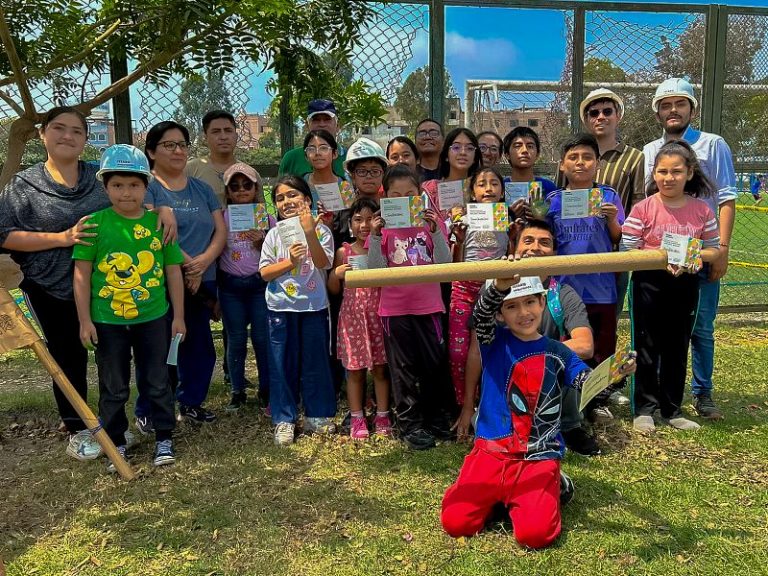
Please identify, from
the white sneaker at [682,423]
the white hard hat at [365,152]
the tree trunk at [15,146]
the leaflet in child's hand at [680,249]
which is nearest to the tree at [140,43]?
the tree trunk at [15,146]

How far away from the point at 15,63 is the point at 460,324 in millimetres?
2921

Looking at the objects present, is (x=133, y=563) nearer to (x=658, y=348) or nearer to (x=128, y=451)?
(x=128, y=451)

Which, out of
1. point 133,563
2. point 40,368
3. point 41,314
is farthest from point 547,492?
point 40,368

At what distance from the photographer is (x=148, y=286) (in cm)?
379

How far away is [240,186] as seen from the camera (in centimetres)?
448

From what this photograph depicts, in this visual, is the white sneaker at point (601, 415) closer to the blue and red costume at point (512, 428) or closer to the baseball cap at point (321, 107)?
the blue and red costume at point (512, 428)

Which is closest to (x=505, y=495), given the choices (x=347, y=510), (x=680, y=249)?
(x=347, y=510)

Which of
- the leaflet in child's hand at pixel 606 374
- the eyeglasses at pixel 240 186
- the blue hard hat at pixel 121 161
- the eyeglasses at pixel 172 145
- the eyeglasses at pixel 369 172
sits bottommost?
the leaflet in child's hand at pixel 606 374

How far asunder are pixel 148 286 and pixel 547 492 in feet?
7.91

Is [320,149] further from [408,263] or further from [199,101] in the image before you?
[199,101]

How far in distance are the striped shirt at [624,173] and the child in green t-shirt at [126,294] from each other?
2.79 m

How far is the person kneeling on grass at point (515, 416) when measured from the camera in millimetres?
3062

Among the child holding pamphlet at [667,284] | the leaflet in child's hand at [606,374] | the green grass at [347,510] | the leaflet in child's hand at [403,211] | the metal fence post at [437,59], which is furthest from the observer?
the metal fence post at [437,59]

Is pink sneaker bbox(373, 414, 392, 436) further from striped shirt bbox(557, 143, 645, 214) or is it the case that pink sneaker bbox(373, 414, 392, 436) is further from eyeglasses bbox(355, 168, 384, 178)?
striped shirt bbox(557, 143, 645, 214)
